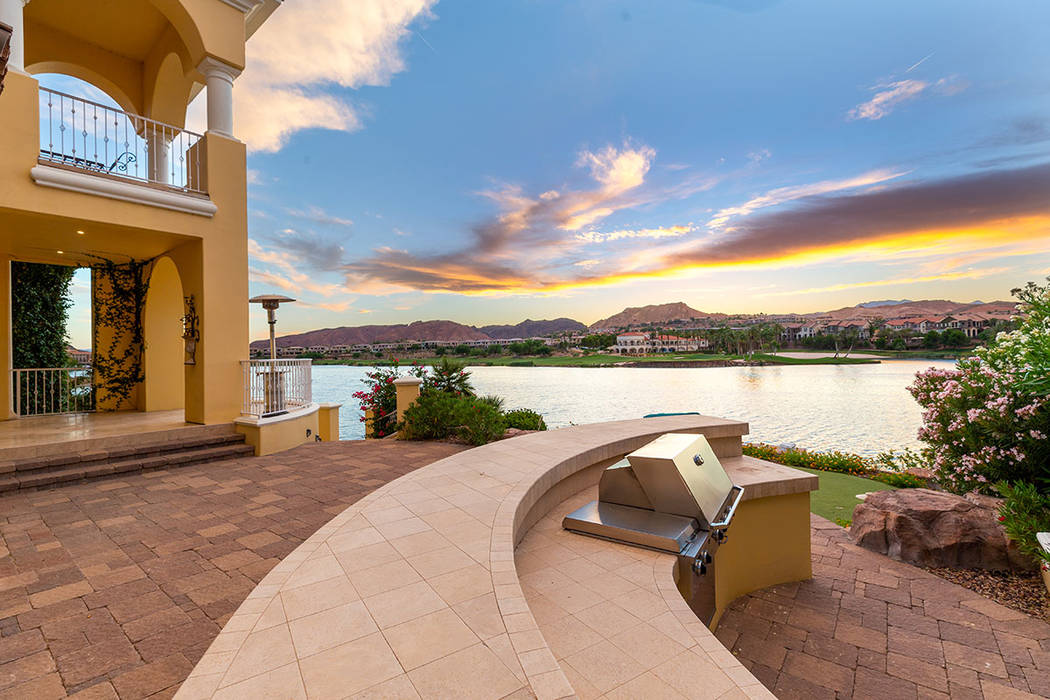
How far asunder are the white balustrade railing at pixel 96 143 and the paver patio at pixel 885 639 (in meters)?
9.79

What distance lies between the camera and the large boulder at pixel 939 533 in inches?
167

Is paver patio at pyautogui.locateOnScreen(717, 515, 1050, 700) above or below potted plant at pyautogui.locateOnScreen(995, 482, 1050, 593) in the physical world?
below

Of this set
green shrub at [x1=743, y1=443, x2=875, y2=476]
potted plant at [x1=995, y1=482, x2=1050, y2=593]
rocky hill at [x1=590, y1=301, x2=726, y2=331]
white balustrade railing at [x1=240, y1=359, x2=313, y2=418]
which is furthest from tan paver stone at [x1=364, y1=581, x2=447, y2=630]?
rocky hill at [x1=590, y1=301, x2=726, y2=331]

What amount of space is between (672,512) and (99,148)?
31.3 ft

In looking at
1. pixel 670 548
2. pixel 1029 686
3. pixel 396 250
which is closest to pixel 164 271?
pixel 670 548

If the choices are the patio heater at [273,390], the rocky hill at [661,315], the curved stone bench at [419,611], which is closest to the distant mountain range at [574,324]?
the rocky hill at [661,315]

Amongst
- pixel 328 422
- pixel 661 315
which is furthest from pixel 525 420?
pixel 661 315

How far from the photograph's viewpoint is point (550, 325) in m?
44.2

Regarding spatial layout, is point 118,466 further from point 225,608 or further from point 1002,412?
point 1002,412

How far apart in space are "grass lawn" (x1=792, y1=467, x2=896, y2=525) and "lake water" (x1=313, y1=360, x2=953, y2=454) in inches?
90.3

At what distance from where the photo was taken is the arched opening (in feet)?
29.4

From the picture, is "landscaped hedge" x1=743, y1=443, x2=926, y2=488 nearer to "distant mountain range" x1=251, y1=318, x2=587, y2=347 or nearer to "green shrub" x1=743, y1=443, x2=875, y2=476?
"green shrub" x1=743, y1=443, x2=875, y2=476

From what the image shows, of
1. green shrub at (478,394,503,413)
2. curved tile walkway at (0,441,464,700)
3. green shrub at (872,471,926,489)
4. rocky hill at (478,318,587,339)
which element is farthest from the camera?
rocky hill at (478,318,587,339)

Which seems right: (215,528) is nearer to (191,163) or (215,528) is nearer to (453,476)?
(453,476)
